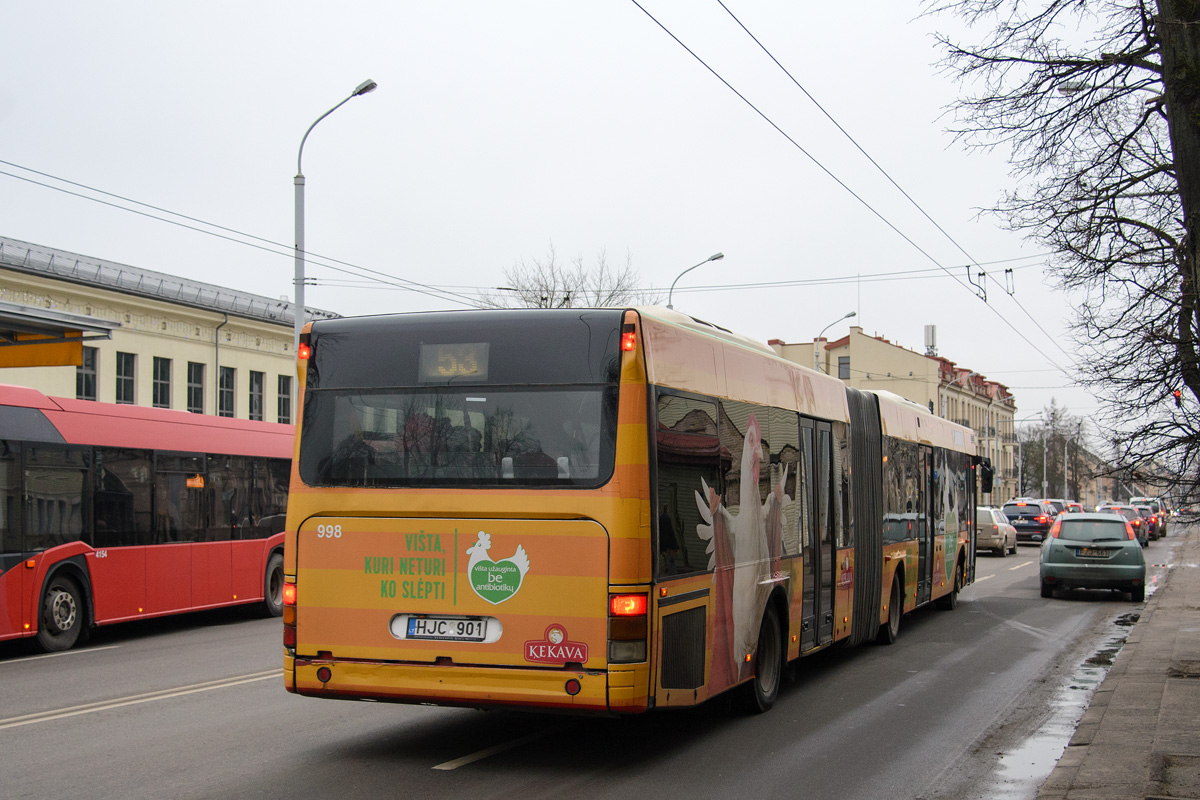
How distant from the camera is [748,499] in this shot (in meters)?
8.81

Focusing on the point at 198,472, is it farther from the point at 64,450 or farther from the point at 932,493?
the point at 932,493

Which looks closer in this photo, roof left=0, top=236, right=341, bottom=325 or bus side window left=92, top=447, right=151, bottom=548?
bus side window left=92, top=447, right=151, bottom=548

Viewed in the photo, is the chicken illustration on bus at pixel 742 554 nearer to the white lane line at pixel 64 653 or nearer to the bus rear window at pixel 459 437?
the bus rear window at pixel 459 437

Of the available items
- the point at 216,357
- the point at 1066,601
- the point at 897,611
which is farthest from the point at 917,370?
the point at 897,611

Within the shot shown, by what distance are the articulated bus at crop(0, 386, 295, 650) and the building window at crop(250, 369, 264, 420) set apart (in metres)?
27.8

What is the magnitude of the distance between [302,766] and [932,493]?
11.7m

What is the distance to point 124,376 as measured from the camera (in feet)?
129

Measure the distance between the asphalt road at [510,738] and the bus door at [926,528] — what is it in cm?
306

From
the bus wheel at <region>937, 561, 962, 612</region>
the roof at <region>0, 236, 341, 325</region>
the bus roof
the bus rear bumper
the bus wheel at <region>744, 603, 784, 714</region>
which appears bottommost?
the bus wheel at <region>937, 561, 962, 612</region>

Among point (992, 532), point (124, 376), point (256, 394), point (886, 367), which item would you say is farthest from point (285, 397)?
point (886, 367)

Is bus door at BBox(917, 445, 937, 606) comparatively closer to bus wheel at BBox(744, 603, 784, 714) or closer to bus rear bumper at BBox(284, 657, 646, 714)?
bus wheel at BBox(744, 603, 784, 714)

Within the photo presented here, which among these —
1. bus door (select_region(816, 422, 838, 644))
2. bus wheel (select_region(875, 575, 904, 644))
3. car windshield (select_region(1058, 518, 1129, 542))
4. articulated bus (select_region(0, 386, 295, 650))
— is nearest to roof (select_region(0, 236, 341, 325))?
articulated bus (select_region(0, 386, 295, 650))

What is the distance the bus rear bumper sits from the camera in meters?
6.79

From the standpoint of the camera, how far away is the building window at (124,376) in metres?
39.1
